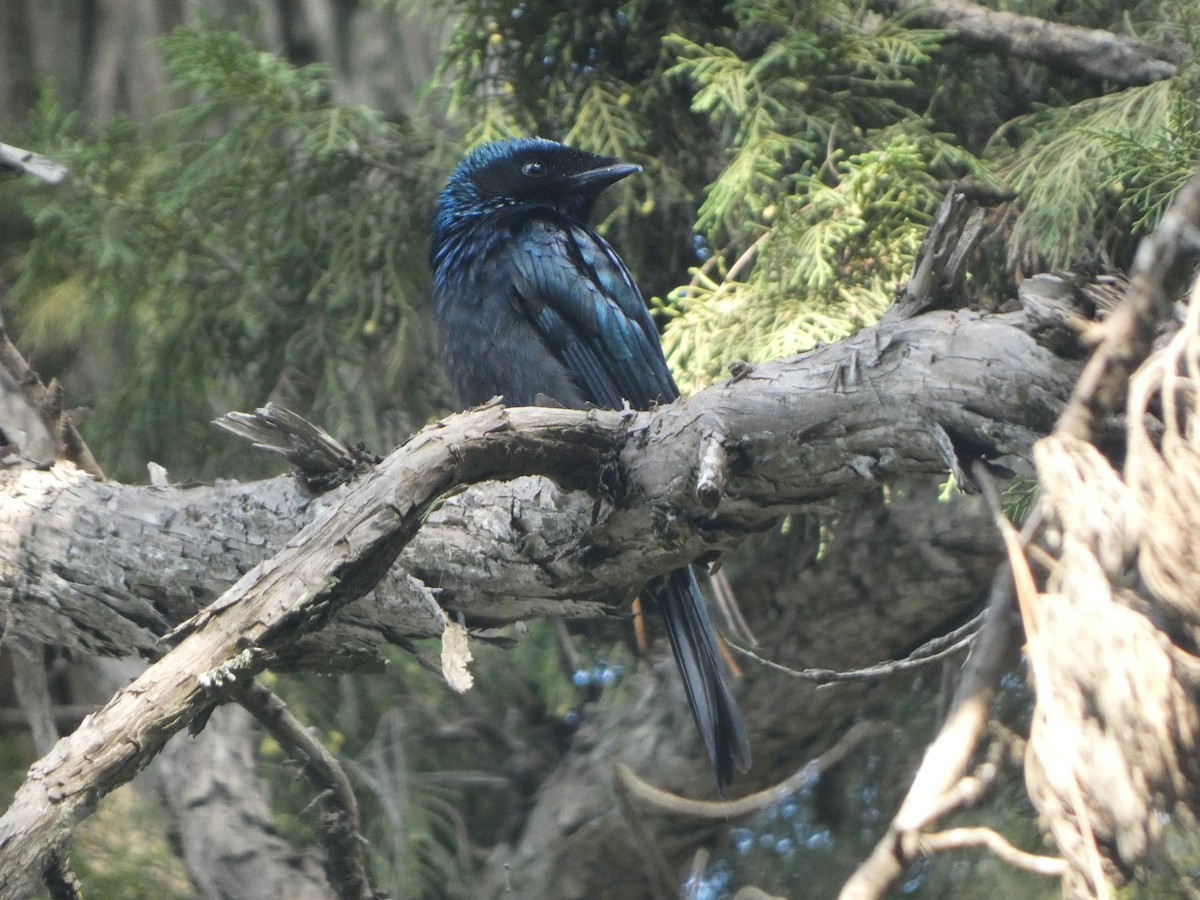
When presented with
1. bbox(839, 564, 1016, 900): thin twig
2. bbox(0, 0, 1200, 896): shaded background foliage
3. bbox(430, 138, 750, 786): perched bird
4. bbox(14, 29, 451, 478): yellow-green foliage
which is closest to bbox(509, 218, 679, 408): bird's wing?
bbox(430, 138, 750, 786): perched bird

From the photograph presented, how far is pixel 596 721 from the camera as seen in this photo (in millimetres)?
5570

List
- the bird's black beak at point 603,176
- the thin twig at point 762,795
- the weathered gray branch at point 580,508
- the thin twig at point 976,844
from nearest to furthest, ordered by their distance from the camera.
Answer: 1. the thin twig at point 976,844
2. the thin twig at point 762,795
3. the weathered gray branch at point 580,508
4. the bird's black beak at point 603,176

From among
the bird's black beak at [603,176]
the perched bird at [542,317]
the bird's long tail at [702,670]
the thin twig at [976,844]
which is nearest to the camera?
the thin twig at [976,844]

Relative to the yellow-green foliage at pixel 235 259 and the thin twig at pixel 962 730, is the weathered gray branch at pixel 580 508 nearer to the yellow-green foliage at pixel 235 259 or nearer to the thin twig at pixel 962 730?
the thin twig at pixel 962 730

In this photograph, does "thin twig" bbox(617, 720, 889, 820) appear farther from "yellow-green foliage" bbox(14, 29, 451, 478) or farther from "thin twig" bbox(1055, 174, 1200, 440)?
"yellow-green foliage" bbox(14, 29, 451, 478)

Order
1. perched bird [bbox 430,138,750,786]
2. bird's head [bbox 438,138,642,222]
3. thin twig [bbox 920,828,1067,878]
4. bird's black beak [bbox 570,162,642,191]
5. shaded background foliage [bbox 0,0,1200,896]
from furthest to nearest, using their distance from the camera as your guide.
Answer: bird's head [bbox 438,138,642,222]
bird's black beak [bbox 570,162,642,191]
perched bird [bbox 430,138,750,786]
shaded background foliage [bbox 0,0,1200,896]
thin twig [bbox 920,828,1067,878]

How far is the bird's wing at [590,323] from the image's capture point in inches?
166

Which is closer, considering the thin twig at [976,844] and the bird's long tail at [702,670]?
the thin twig at [976,844]

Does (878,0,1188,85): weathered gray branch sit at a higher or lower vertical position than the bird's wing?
higher

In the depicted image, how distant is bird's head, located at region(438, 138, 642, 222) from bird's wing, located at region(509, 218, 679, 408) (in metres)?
0.39

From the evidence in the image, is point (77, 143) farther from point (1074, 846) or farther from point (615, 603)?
point (1074, 846)

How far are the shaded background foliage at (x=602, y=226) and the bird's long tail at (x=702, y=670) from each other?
70cm

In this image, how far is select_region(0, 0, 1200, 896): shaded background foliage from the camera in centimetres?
387

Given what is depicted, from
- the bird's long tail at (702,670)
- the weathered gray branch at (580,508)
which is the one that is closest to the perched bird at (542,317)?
the bird's long tail at (702,670)
